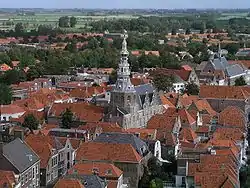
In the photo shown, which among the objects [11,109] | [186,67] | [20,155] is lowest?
[186,67]

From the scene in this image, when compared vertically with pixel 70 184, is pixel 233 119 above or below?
below

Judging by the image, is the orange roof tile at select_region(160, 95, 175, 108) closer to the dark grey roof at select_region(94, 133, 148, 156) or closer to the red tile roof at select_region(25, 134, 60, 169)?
the dark grey roof at select_region(94, 133, 148, 156)

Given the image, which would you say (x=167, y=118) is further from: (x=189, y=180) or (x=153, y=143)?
(x=189, y=180)

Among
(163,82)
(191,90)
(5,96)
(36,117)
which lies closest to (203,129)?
(36,117)

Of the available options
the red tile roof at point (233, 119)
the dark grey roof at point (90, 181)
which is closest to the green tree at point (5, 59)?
the red tile roof at point (233, 119)

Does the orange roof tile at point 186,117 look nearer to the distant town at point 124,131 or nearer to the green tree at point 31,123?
the distant town at point 124,131

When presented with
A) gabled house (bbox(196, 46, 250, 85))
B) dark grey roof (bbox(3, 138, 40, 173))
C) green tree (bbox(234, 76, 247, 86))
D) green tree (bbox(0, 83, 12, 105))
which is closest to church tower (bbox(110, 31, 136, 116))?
dark grey roof (bbox(3, 138, 40, 173))

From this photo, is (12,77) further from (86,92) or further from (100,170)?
(100,170)
